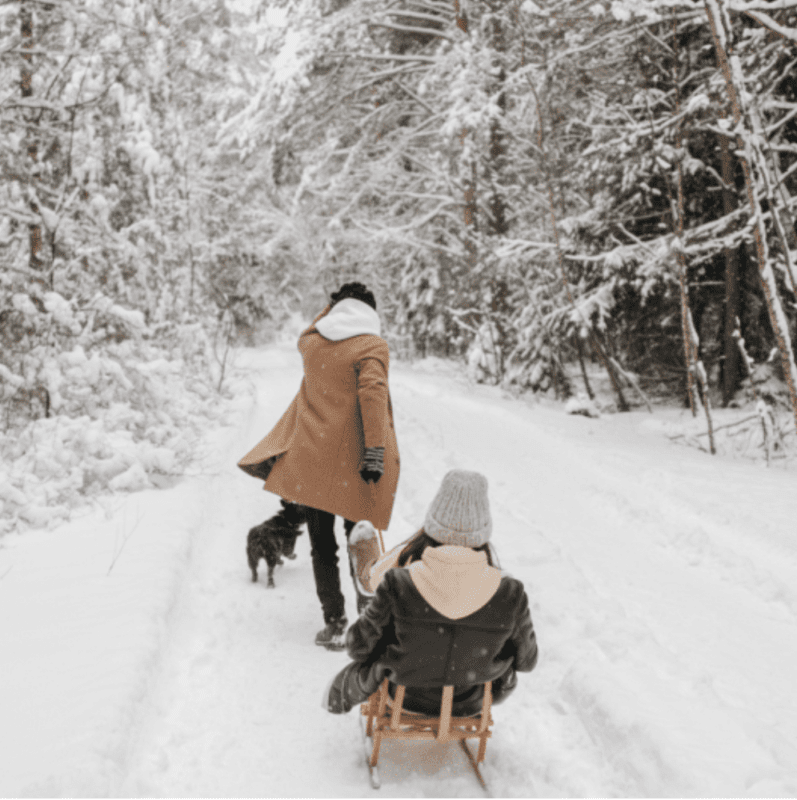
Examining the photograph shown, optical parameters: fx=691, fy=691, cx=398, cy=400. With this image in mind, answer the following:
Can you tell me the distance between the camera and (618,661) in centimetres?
345

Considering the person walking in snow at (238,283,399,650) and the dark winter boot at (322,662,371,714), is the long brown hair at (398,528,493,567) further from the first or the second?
the person walking in snow at (238,283,399,650)

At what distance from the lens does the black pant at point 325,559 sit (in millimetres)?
3680

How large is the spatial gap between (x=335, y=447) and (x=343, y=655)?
1.12m

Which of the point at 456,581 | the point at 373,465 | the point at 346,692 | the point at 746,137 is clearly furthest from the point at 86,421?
the point at 746,137

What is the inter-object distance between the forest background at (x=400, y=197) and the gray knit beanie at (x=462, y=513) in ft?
12.1

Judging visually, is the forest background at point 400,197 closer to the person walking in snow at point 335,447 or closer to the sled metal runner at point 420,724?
the person walking in snow at point 335,447

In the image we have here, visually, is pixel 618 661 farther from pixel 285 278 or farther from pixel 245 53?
pixel 245 53

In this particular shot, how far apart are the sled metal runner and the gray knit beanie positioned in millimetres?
536

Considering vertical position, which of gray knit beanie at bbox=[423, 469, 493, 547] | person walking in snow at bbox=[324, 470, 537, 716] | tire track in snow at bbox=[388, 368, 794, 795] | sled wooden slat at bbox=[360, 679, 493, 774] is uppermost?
gray knit beanie at bbox=[423, 469, 493, 547]

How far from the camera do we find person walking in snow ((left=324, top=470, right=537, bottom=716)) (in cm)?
235

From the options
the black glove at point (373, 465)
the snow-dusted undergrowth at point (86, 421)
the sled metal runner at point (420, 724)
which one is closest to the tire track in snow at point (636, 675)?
the sled metal runner at point (420, 724)

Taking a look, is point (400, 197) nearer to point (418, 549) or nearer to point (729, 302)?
point (729, 302)

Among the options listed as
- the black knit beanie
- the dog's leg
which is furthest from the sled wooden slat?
the black knit beanie

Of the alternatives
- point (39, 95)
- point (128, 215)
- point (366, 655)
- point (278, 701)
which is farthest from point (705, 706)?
point (128, 215)
